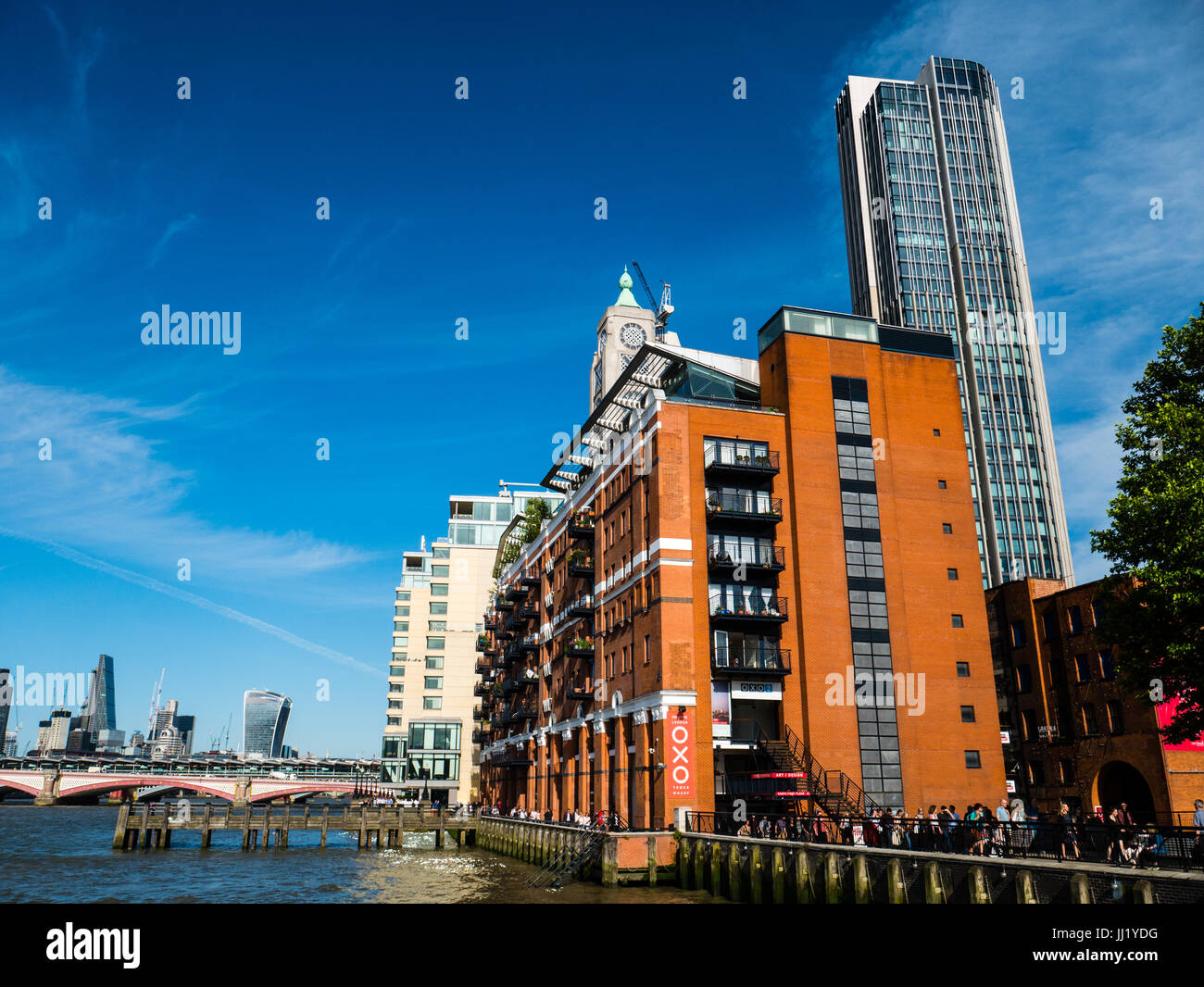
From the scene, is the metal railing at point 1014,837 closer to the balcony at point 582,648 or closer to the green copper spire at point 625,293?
the balcony at point 582,648

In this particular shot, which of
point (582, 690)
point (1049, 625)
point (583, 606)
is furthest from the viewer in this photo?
point (583, 606)

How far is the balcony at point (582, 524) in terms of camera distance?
57906 millimetres

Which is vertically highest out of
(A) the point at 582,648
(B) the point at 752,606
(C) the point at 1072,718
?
(B) the point at 752,606

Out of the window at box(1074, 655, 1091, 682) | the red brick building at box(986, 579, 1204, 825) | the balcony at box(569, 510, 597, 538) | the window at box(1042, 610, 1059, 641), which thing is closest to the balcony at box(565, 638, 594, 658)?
the balcony at box(569, 510, 597, 538)

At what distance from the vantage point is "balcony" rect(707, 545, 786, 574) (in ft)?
144

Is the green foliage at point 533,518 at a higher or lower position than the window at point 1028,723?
higher

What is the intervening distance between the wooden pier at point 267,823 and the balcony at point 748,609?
33.8 m

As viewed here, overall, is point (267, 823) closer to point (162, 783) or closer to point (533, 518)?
point (533, 518)

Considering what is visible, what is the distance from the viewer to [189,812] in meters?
62.9

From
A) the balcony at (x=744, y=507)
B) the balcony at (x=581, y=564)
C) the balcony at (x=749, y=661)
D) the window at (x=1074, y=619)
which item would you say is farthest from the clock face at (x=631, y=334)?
the balcony at (x=749, y=661)

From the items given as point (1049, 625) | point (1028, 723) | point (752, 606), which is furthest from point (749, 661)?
point (1028, 723)

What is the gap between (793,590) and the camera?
4491 centimetres

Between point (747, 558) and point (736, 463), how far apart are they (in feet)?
16.1
